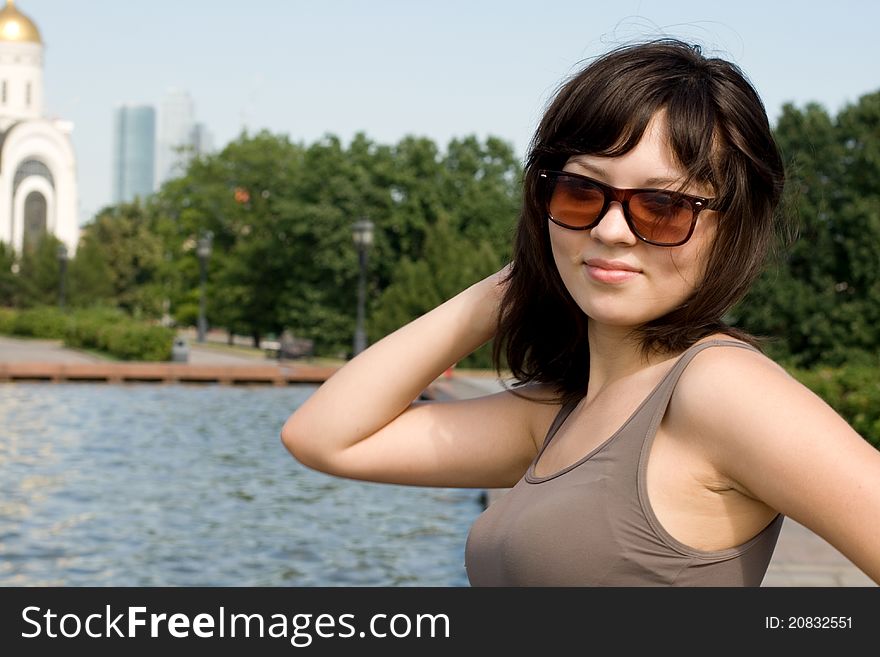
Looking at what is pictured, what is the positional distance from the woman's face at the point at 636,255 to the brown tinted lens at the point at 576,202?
0.05ft

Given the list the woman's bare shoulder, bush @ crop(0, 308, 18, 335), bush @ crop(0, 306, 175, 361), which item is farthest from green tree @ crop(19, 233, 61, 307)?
the woman's bare shoulder

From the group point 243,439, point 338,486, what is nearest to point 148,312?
point 243,439

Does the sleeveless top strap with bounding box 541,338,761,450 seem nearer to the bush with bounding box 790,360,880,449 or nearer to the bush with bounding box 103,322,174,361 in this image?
the bush with bounding box 790,360,880,449

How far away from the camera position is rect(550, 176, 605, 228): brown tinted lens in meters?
1.65

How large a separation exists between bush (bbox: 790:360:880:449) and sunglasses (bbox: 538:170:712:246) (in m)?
9.73

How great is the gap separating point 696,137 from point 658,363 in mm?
311

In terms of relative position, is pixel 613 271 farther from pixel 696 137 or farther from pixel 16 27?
pixel 16 27

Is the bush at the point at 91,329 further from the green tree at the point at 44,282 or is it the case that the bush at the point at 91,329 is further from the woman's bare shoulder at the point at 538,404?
the woman's bare shoulder at the point at 538,404

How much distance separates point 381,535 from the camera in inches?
415

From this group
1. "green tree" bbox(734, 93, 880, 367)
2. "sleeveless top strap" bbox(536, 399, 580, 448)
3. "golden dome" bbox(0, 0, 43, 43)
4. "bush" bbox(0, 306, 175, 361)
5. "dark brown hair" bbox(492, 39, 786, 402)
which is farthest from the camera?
"golden dome" bbox(0, 0, 43, 43)

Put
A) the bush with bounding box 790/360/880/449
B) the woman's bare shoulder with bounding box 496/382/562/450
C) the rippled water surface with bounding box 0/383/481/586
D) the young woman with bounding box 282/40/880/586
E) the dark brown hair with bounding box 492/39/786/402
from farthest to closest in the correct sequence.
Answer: the bush with bounding box 790/360/880/449 < the rippled water surface with bounding box 0/383/481/586 < the woman's bare shoulder with bounding box 496/382/562/450 < the dark brown hair with bounding box 492/39/786/402 < the young woman with bounding box 282/40/880/586

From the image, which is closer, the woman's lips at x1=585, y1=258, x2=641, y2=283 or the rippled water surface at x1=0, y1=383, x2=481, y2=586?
the woman's lips at x1=585, y1=258, x2=641, y2=283
